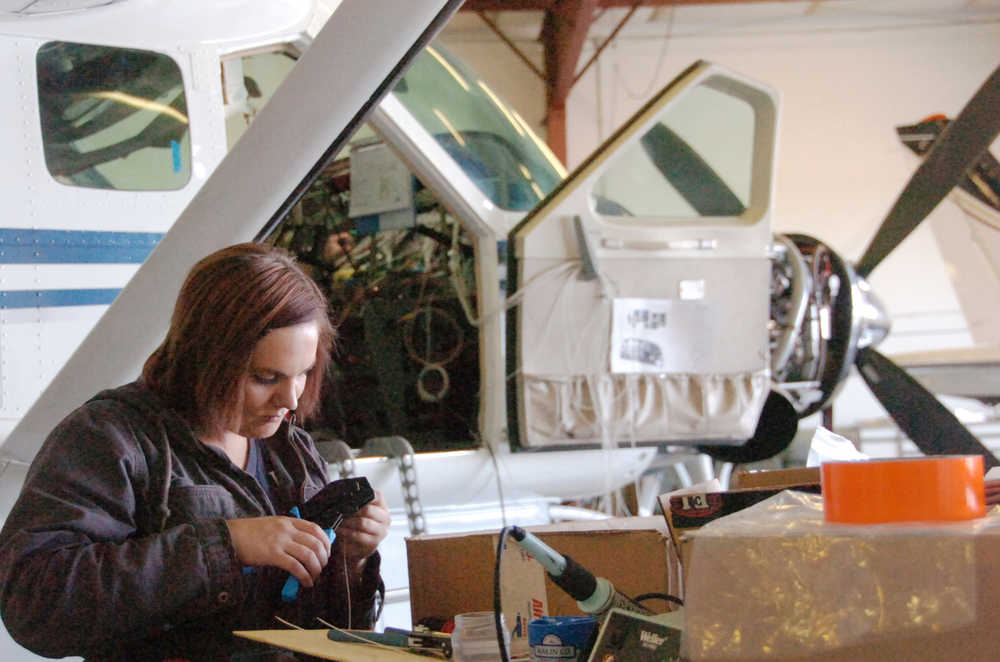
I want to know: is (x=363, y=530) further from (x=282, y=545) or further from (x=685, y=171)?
(x=685, y=171)

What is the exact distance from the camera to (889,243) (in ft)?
14.2

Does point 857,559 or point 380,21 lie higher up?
point 380,21

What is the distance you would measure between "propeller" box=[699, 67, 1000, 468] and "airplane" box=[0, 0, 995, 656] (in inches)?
0.5

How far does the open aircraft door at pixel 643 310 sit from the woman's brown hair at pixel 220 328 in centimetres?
204

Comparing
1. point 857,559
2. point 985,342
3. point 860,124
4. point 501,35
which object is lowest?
point 985,342

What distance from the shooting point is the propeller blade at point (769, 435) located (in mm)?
4207

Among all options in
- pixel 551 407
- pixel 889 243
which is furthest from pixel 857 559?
pixel 889 243

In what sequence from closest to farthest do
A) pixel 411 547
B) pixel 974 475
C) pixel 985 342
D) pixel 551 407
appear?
pixel 974 475, pixel 411 547, pixel 551 407, pixel 985 342

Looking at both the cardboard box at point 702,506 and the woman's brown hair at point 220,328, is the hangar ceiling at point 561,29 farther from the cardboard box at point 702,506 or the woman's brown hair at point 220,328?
the cardboard box at point 702,506

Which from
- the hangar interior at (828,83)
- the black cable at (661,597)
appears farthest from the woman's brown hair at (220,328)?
the hangar interior at (828,83)

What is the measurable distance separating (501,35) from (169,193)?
9.33 m

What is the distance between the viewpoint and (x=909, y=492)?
3.20ft

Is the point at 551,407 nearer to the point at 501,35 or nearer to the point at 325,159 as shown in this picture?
the point at 325,159

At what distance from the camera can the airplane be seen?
9.95 feet
